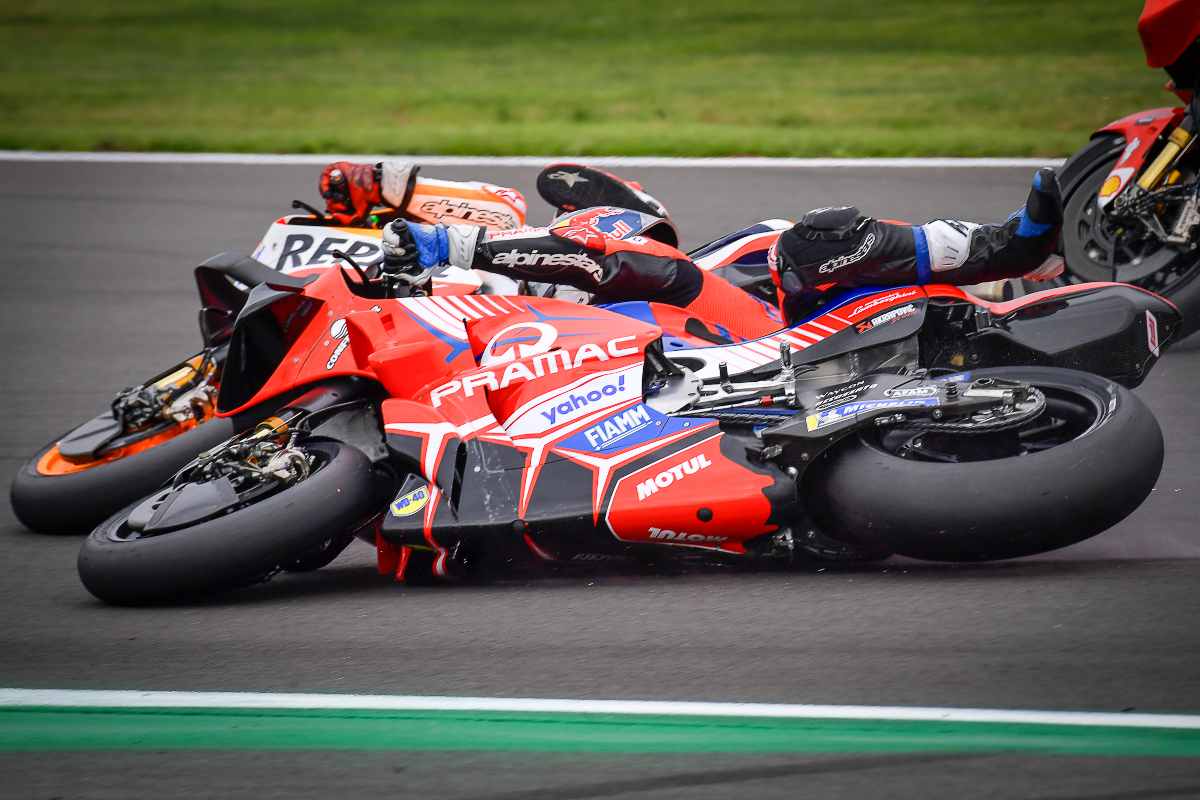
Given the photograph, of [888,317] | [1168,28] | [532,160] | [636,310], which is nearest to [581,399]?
[636,310]

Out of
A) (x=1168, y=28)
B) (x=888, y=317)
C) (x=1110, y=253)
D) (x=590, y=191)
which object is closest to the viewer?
(x=888, y=317)

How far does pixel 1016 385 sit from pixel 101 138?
31.6ft

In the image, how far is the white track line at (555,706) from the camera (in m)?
3.62

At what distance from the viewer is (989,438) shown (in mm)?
4410

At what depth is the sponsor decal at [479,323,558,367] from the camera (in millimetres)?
4816

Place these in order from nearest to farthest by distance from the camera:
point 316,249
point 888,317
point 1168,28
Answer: point 888,317
point 316,249
point 1168,28

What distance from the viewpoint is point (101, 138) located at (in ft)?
40.5

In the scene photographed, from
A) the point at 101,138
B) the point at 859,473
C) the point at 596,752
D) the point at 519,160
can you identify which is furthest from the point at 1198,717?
the point at 101,138

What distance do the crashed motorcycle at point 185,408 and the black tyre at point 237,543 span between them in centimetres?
62

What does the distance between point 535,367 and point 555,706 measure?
1249mm

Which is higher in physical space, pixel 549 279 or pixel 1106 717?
pixel 549 279

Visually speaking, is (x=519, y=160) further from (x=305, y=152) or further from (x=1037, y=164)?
(x=1037, y=164)

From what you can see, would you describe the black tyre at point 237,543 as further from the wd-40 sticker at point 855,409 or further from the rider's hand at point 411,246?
the wd-40 sticker at point 855,409

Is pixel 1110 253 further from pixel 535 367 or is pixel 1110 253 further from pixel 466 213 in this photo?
pixel 535 367
